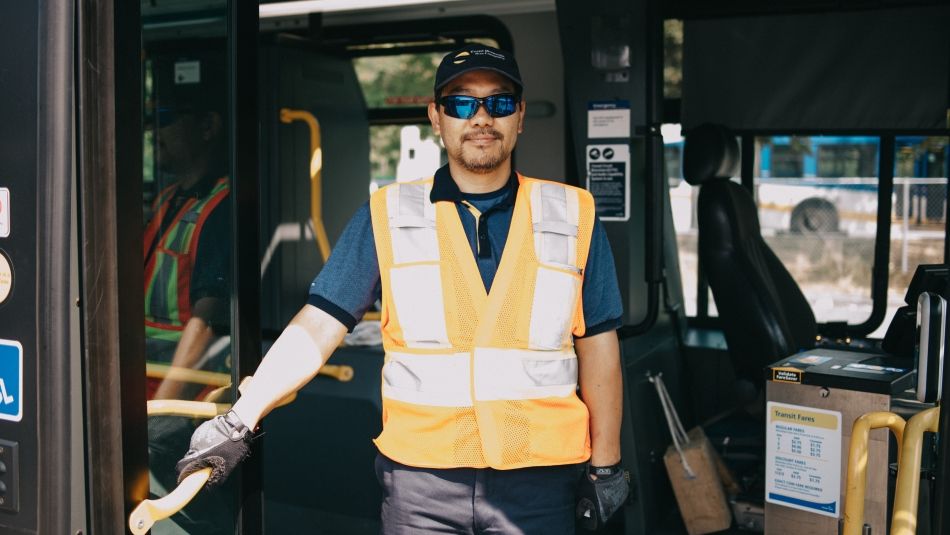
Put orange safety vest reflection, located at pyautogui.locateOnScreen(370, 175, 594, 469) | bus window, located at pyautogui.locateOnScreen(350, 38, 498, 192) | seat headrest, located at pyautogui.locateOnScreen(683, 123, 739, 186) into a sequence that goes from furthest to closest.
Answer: bus window, located at pyautogui.locateOnScreen(350, 38, 498, 192)
seat headrest, located at pyautogui.locateOnScreen(683, 123, 739, 186)
orange safety vest reflection, located at pyautogui.locateOnScreen(370, 175, 594, 469)

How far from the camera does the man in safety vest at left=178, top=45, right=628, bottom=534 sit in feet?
6.48

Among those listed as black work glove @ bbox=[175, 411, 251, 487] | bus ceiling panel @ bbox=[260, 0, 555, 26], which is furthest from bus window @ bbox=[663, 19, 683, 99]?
black work glove @ bbox=[175, 411, 251, 487]

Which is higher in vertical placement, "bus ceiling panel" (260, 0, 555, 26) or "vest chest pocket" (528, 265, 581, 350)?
"bus ceiling panel" (260, 0, 555, 26)

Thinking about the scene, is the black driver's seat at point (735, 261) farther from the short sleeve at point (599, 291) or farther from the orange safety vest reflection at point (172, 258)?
the orange safety vest reflection at point (172, 258)

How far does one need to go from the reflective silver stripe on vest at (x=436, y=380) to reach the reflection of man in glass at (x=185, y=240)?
388mm

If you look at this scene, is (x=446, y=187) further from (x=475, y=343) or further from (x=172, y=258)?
(x=172, y=258)

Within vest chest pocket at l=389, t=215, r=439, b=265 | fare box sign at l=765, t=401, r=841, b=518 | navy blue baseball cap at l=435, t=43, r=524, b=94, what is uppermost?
navy blue baseball cap at l=435, t=43, r=524, b=94

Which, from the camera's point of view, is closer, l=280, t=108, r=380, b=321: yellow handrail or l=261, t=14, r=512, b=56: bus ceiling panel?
l=280, t=108, r=380, b=321: yellow handrail

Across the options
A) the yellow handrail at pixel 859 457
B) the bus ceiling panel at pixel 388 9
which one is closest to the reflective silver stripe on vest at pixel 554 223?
the yellow handrail at pixel 859 457

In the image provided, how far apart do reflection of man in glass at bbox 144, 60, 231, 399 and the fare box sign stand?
1.78 metres

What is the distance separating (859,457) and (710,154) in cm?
207

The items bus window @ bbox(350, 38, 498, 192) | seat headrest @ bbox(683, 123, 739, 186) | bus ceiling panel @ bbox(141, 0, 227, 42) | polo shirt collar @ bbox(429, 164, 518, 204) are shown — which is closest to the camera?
bus ceiling panel @ bbox(141, 0, 227, 42)

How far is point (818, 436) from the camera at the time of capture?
111 inches

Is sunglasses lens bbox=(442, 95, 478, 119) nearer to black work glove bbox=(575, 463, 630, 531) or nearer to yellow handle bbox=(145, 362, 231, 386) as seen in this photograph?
yellow handle bbox=(145, 362, 231, 386)
